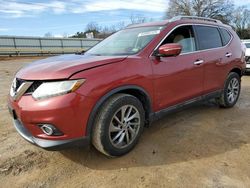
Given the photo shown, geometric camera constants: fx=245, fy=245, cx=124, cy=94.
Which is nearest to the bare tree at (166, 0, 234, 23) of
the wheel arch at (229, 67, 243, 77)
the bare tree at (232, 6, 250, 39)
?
the bare tree at (232, 6, 250, 39)

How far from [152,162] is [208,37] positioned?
260 centimetres

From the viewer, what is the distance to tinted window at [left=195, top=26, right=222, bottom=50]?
13.6 ft

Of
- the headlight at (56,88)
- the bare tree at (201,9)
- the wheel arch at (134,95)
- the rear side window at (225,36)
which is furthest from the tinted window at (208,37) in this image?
the bare tree at (201,9)

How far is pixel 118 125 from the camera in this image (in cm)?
297

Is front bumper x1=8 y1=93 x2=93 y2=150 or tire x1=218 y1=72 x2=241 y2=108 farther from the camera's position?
tire x1=218 y1=72 x2=241 y2=108

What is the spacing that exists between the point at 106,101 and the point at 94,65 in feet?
1.39

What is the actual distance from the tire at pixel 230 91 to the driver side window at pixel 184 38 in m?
1.35

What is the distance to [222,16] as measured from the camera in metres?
49.2

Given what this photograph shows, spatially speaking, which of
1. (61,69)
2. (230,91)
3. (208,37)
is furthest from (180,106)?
(61,69)

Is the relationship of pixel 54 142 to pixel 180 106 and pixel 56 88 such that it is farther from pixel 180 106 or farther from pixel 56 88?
pixel 180 106

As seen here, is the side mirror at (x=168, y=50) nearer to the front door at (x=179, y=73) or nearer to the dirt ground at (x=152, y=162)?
the front door at (x=179, y=73)

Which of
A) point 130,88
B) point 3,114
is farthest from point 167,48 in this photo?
point 3,114

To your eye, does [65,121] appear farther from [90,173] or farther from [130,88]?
[130,88]

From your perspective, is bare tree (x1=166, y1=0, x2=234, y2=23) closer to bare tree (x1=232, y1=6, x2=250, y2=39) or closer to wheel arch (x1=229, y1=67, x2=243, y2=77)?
bare tree (x1=232, y1=6, x2=250, y2=39)
